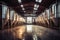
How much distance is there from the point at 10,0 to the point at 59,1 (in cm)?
520

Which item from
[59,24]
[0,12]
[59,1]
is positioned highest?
[59,1]

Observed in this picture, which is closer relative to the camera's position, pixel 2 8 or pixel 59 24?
pixel 59 24

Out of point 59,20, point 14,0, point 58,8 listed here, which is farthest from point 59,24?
point 14,0

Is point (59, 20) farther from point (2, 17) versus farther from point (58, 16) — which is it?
point (2, 17)

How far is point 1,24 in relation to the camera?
16.9 metres

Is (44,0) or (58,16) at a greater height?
(44,0)

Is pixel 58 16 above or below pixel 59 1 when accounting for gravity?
below

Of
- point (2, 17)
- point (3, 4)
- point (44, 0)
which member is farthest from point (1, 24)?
point (44, 0)

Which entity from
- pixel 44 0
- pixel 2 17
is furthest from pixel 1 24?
pixel 44 0

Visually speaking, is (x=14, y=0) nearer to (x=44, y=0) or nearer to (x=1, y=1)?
(x=1, y=1)

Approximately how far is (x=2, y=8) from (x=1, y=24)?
1.77 meters

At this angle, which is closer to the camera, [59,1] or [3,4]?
[59,1]

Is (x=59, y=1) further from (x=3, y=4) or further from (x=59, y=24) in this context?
(x=3, y=4)

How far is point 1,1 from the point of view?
17.0 m
